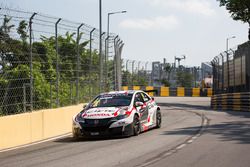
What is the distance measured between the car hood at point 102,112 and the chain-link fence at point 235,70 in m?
18.9

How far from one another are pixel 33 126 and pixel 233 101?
65.6 feet

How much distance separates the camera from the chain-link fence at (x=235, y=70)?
111 ft

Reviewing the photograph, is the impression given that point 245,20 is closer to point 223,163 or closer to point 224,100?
point 224,100

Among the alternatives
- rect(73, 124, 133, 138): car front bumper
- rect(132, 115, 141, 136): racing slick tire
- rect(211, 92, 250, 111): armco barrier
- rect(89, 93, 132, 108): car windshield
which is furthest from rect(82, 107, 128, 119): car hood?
rect(211, 92, 250, 111): armco barrier

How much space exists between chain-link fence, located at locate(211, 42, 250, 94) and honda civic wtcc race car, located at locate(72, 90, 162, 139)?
17555 millimetres

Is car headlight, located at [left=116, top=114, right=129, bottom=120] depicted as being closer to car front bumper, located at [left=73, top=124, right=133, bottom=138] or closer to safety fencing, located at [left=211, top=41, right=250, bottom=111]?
car front bumper, located at [left=73, top=124, right=133, bottom=138]

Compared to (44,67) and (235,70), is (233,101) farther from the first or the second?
→ (44,67)

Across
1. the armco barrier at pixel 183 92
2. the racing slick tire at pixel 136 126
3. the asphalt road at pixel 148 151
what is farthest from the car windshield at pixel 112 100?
the armco barrier at pixel 183 92

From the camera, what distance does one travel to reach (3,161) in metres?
11.1

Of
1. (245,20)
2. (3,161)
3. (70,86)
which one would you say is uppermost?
(245,20)

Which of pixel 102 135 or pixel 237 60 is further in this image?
pixel 237 60

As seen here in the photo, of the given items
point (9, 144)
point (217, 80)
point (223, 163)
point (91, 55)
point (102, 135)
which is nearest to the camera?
point (223, 163)

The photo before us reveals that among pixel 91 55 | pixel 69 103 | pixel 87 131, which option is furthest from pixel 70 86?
pixel 87 131

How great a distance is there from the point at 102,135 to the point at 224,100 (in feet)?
69.7
